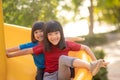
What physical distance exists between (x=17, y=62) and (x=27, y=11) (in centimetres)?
254

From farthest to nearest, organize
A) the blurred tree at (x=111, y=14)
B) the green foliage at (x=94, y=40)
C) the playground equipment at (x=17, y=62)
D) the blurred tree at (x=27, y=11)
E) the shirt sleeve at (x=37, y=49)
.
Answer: the blurred tree at (x=111, y=14)
the green foliage at (x=94, y=40)
the blurred tree at (x=27, y=11)
the shirt sleeve at (x=37, y=49)
the playground equipment at (x=17, y=62)

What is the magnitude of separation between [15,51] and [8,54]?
0.34 feet

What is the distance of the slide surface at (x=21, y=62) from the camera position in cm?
376

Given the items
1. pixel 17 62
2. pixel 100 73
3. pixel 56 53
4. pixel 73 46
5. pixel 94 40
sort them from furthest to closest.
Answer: pixel 94 40 < pixel 100 73 < pixel 17 62 < pixel 73 46 < pixel 56 53

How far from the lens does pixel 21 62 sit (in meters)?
4.30

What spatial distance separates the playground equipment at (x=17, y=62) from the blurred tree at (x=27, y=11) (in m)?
1.78

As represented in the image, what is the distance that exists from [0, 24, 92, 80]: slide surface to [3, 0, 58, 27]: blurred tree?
1.77 m

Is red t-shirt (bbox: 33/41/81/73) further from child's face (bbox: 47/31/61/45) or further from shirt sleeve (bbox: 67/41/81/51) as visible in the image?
child's face (bbox: 47/31/61/45)

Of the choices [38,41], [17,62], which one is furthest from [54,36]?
[17,62]

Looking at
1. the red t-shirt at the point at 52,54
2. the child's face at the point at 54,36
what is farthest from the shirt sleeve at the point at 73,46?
the child's face at the point at 54,36

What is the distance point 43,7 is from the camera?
6867mm

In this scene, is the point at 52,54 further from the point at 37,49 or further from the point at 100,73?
the point at 100,73

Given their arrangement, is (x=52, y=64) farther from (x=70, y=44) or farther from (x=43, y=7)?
(x=43, y=7)

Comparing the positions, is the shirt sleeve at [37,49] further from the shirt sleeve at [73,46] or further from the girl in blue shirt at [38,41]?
the shirt sleeve at [73,46]
